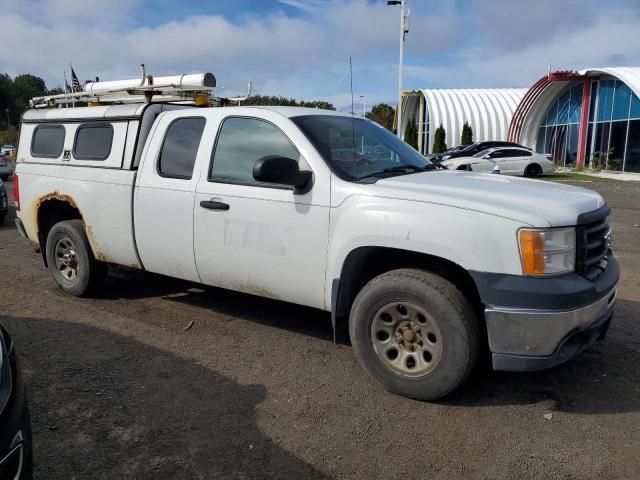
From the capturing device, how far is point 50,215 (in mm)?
5957

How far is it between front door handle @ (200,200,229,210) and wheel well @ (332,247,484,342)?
43.6 inches

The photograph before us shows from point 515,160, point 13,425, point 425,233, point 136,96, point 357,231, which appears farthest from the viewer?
point 515,160

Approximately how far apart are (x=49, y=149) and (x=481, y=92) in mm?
40964

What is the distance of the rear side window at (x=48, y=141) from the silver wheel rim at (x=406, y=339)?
3988mm

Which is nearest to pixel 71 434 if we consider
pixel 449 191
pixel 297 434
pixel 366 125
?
pixel 297 434

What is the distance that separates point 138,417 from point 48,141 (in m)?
3.72

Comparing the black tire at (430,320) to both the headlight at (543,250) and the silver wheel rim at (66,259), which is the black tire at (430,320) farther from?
the silver wheel rim at (66,259)

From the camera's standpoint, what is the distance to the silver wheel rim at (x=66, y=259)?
572 cm

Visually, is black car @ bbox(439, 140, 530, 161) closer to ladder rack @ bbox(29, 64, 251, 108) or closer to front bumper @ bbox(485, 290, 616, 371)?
ladder rack @ bbox(29, 64, 251, 108)

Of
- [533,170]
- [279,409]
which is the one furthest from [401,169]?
[533,170]

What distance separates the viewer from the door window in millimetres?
4203

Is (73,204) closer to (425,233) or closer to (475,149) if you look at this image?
(425,233)

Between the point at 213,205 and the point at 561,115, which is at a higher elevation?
the point at 561,115

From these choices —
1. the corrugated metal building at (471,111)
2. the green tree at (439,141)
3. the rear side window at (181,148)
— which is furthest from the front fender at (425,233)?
the corrugated metal building at (471,111)
